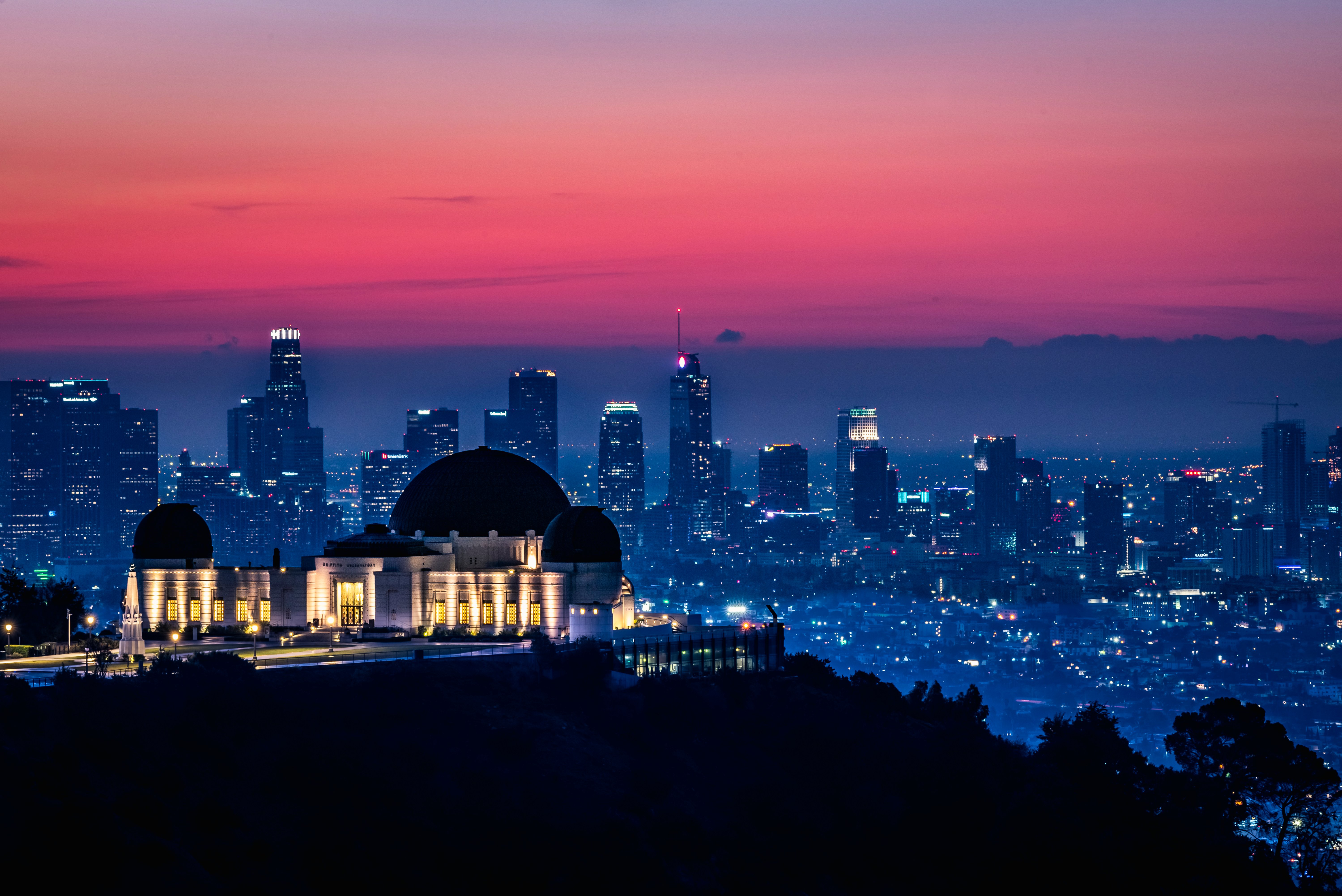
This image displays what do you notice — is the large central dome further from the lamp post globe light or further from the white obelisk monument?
the lamp post globe light

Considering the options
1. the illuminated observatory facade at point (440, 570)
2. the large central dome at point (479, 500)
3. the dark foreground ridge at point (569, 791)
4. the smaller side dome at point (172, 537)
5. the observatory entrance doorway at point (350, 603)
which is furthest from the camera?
the smaller side dome at point (172, 537)

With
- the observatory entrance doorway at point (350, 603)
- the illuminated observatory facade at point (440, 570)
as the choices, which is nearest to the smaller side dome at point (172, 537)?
the illuminated observatory facade at point (440, 570)

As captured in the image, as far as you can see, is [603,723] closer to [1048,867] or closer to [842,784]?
[842,784]

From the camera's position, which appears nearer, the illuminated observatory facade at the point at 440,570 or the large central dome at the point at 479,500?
the illuminated observatory facade at the point at 440,570

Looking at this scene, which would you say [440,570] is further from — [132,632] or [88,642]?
[88,642]

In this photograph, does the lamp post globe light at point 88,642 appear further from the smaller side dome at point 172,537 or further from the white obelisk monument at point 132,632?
the smaller side dome at point 172,537

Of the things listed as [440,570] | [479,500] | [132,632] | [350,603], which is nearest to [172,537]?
[350,603]
